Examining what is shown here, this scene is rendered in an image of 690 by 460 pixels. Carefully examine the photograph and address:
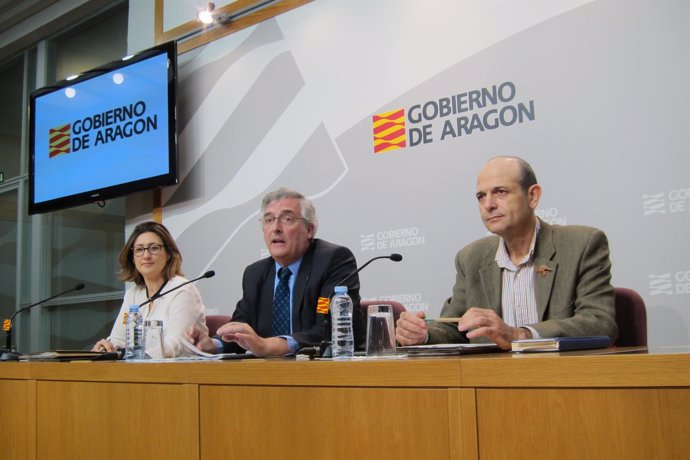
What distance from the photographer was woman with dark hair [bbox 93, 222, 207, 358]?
3.04 metres

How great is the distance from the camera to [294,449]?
1.48 meters

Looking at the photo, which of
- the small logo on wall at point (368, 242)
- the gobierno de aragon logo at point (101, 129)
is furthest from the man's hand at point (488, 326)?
the gobierno de aragon logo at point (101, 129)

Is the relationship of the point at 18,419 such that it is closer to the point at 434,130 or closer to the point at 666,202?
the point at 434,130

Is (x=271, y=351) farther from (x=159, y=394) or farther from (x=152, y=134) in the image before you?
(x=152, y=134)

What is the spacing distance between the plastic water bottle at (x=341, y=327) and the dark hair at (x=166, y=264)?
1543mm

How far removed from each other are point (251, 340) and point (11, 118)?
4.99 meters

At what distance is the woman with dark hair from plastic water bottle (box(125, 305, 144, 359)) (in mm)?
377

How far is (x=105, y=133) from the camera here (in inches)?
178

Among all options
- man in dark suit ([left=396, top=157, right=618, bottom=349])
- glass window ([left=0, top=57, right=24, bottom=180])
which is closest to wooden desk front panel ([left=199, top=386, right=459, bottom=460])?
man in dark suit ([left=396, top=157, right=618, bottom=349])

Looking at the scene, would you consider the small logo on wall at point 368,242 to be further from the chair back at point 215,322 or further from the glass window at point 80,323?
the glass window at point 80,323

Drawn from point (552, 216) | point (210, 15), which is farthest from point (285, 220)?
point (210, 15)

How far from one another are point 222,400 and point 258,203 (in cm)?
240

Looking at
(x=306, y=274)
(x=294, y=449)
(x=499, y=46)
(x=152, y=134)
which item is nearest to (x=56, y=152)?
(x=152, y=134)

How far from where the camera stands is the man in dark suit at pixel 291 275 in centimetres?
265
